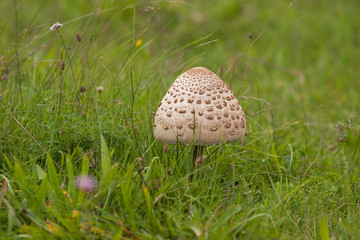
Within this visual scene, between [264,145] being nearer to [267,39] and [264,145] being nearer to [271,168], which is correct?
[271,168]

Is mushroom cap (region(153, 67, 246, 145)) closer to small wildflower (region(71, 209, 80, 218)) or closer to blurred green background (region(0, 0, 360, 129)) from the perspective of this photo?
small wildflower (region(71, 209, 80, 218))

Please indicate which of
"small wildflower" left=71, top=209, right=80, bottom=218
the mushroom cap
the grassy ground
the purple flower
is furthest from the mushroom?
"small wildflower" left=71, top=209, right=80, bottom=218

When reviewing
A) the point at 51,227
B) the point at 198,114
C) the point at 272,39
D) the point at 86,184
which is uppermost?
the point at 272,39

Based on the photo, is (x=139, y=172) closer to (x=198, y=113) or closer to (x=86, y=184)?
(x=86, y=184)

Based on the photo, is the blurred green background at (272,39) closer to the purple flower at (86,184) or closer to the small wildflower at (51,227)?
the purple flower at (86,184)

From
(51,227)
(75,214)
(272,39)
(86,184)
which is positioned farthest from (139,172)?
(272,39)
